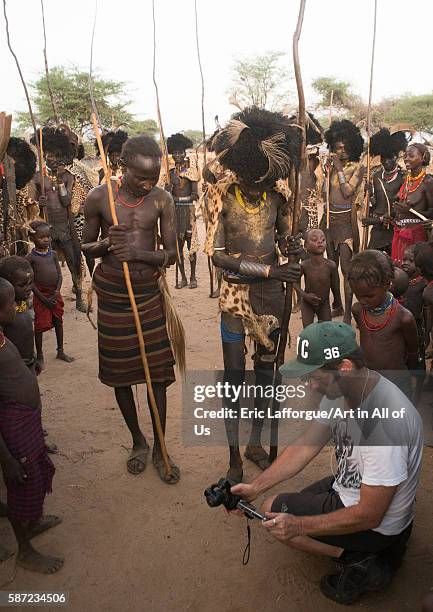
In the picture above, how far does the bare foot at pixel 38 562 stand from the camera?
259 centimetres

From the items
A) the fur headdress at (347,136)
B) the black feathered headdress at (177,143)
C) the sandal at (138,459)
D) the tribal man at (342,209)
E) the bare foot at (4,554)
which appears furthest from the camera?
the black feathered headdress at (177,143)

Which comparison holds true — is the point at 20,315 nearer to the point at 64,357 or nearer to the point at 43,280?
the point at 43,280

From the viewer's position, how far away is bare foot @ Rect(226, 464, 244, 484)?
329 centimetres

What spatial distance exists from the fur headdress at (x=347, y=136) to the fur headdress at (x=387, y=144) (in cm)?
28

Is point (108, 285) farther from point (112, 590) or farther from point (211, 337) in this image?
point (211, 337)

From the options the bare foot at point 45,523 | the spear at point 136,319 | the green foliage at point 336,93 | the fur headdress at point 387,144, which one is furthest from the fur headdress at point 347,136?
the green foliage at point 336,93

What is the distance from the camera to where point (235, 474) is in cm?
330

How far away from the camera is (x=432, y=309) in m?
3.63

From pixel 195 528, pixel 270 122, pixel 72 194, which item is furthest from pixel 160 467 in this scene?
pixel 72 194

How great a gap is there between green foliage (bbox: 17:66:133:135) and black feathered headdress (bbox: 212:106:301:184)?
21.4 m

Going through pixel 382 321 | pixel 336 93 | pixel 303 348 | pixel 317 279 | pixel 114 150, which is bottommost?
pixel 317 279

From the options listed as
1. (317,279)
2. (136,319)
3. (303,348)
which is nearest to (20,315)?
(136,319)

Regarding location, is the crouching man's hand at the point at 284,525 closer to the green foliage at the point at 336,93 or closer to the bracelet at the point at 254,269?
the bracelet at the point at 254,269

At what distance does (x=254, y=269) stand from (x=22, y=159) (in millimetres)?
4268
